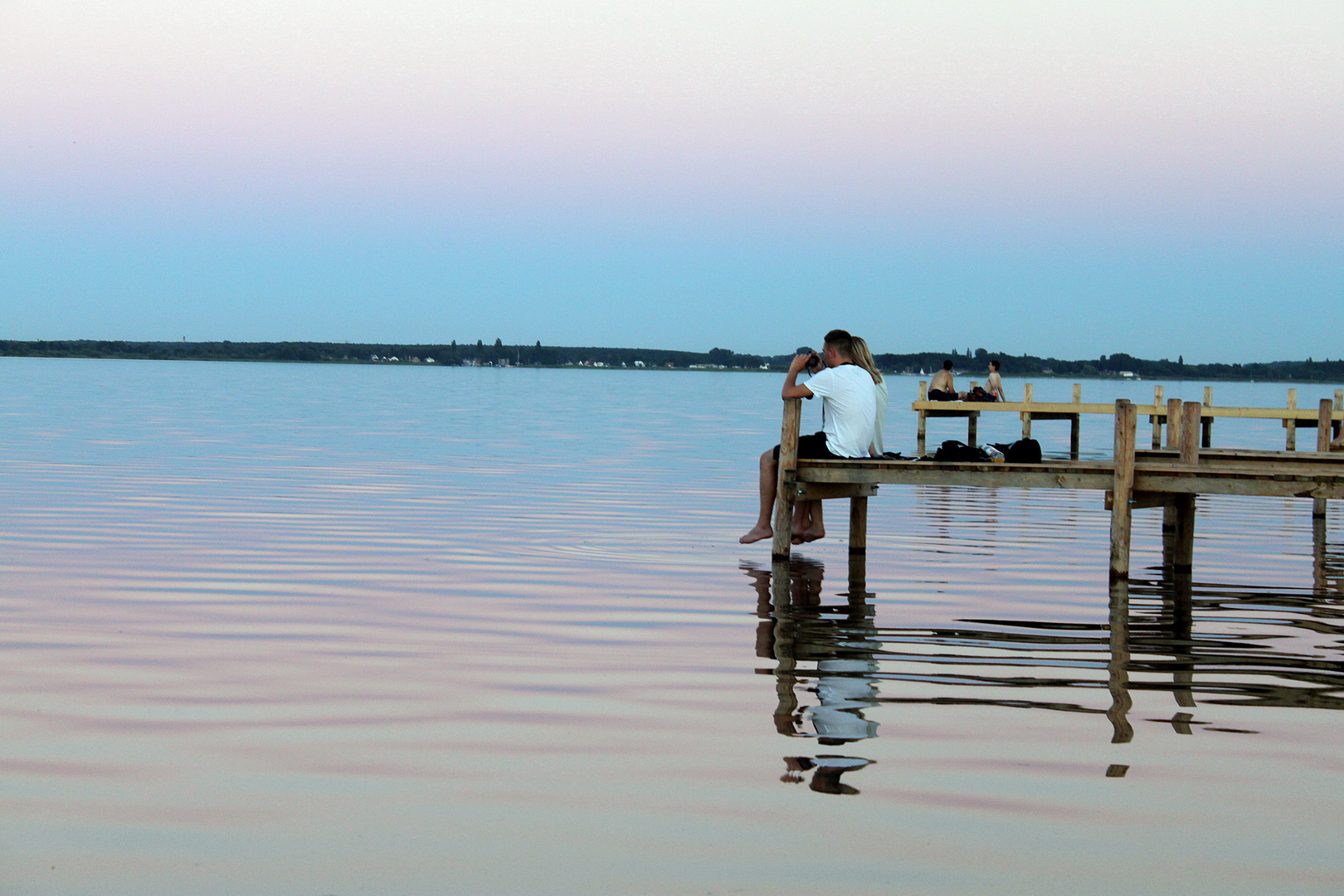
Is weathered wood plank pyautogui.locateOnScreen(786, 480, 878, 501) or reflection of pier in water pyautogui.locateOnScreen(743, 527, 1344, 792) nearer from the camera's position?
reflection of pier in water pyautogui.locateOnScreen(743, 527, 1344, 792)

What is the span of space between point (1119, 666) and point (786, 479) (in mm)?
4004

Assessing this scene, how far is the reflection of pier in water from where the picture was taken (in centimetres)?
649

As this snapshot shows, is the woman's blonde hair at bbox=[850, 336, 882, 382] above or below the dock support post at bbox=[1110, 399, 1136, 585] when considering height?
above

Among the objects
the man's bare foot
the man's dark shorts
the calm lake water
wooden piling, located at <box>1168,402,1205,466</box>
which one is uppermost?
wooden piling, located at <box>1168,402,1205,466</box>

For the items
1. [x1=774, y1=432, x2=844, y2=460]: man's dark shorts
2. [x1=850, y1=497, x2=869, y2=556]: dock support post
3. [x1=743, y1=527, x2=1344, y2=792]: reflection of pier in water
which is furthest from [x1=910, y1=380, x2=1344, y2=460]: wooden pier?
[x1=743, y1=527, x2=1344, y2=792]: reflection of pier in water

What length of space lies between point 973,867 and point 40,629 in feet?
19.1

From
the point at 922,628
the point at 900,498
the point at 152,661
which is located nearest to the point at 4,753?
the point at 152,661

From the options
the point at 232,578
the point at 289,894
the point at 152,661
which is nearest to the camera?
the point at 289,894

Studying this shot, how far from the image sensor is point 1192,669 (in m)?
7.59

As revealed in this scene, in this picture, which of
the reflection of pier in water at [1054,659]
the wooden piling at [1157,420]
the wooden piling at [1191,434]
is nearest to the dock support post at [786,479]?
the reflection of pier in water at [1054,659]

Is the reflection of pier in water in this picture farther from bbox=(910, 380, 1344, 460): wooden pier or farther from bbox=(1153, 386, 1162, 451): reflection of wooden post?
bbox=(1153, 386, 1162, 451): reflection of wooden post

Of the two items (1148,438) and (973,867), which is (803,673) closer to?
(973,867)

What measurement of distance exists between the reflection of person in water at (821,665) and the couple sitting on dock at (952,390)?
23.3 metres

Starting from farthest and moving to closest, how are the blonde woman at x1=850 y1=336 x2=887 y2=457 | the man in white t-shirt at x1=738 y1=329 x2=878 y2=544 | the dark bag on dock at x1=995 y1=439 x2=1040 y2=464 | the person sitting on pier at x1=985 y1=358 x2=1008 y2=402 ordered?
the person sitting on pier at x1=985 y1=358 x2=1008 y2=402 → the blonde woman at x1=850 y1=336 x2=887 y2=457 → the man in white t-shirt at x1=738 y1=329 x2=878 y2=544 → the dark bag on dock at x1=995 y1=439 x2=1040 y2=464
